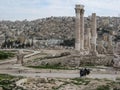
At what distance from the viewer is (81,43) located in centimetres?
5766

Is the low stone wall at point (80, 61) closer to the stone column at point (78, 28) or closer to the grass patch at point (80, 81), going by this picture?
the stone column at point (78, 28)

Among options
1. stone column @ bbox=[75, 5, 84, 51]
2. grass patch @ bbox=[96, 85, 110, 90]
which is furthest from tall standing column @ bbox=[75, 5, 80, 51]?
grass patch @ bbox=[96, 85, 110, 90]

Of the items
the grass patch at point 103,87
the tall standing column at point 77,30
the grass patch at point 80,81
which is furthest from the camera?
the tall standing column at point 77,30

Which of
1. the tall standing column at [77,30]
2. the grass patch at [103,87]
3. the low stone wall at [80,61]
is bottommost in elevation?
the grass patch at [103,87]

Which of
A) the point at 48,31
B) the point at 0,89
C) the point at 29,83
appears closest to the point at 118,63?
the point at 29,83

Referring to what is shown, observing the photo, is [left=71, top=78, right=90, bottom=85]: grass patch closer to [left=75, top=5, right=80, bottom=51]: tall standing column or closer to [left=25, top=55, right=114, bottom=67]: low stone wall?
[left=25, top=55, right=114, bottom=67]: low stone wall

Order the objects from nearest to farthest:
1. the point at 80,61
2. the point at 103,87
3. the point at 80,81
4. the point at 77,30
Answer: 1. the point at 103,87
2. the point at 80,81
3. the point at 80,61
4. the point at 77,30

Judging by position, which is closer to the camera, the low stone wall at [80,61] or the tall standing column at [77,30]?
the low stone wall at [80,61]

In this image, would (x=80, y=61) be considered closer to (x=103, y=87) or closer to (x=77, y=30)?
(x=77, y=30)

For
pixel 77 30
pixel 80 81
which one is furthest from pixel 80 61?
pixel 80 81

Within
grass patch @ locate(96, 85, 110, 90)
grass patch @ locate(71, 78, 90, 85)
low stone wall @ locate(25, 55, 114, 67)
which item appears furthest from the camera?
low stone wall @ locate(25, 55, 114, 67)

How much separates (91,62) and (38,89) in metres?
22.5

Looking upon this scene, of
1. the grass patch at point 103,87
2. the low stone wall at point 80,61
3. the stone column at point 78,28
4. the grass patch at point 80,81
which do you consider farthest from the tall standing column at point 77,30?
the grass patch at point 103,87

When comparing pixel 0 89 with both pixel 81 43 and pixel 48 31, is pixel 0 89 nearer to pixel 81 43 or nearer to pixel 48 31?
pixel 81 43
